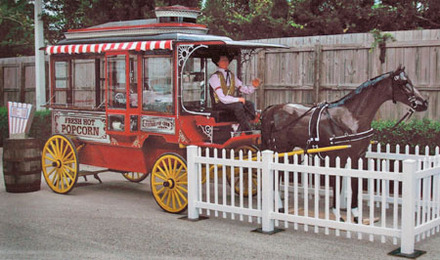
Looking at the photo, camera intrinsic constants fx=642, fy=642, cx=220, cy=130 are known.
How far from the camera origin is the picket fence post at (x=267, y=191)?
7.99 m

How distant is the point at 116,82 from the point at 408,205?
17.2 ft

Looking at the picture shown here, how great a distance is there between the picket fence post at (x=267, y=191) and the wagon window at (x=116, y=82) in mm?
3120

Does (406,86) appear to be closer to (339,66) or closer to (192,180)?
(192,180)

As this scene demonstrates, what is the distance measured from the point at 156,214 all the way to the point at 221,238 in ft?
5.65

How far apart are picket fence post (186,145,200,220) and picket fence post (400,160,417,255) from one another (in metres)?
2.97

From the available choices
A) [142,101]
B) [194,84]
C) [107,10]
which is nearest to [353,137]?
[194,84]

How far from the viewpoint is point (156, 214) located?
30.2 feet

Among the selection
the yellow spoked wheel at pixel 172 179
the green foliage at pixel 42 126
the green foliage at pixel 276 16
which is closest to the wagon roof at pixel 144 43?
the yellow spoked wheel at pixel 172 179

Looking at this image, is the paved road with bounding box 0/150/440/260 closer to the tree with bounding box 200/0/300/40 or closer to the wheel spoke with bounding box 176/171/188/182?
the wheel spoke with bounding box 176/171/188/182

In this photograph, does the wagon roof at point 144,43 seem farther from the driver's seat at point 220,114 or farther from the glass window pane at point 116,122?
the glass window pane at point 116,122

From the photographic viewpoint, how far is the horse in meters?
8.41

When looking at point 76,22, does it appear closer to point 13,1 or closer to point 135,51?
point 13,1

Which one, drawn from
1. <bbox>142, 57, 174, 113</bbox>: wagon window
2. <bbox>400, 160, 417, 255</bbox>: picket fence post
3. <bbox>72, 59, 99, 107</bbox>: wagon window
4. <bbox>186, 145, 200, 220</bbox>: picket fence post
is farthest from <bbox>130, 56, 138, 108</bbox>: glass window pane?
<bbox>400, 160, 417, 255</bbox>: picket fence post

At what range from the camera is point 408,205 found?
687cm
